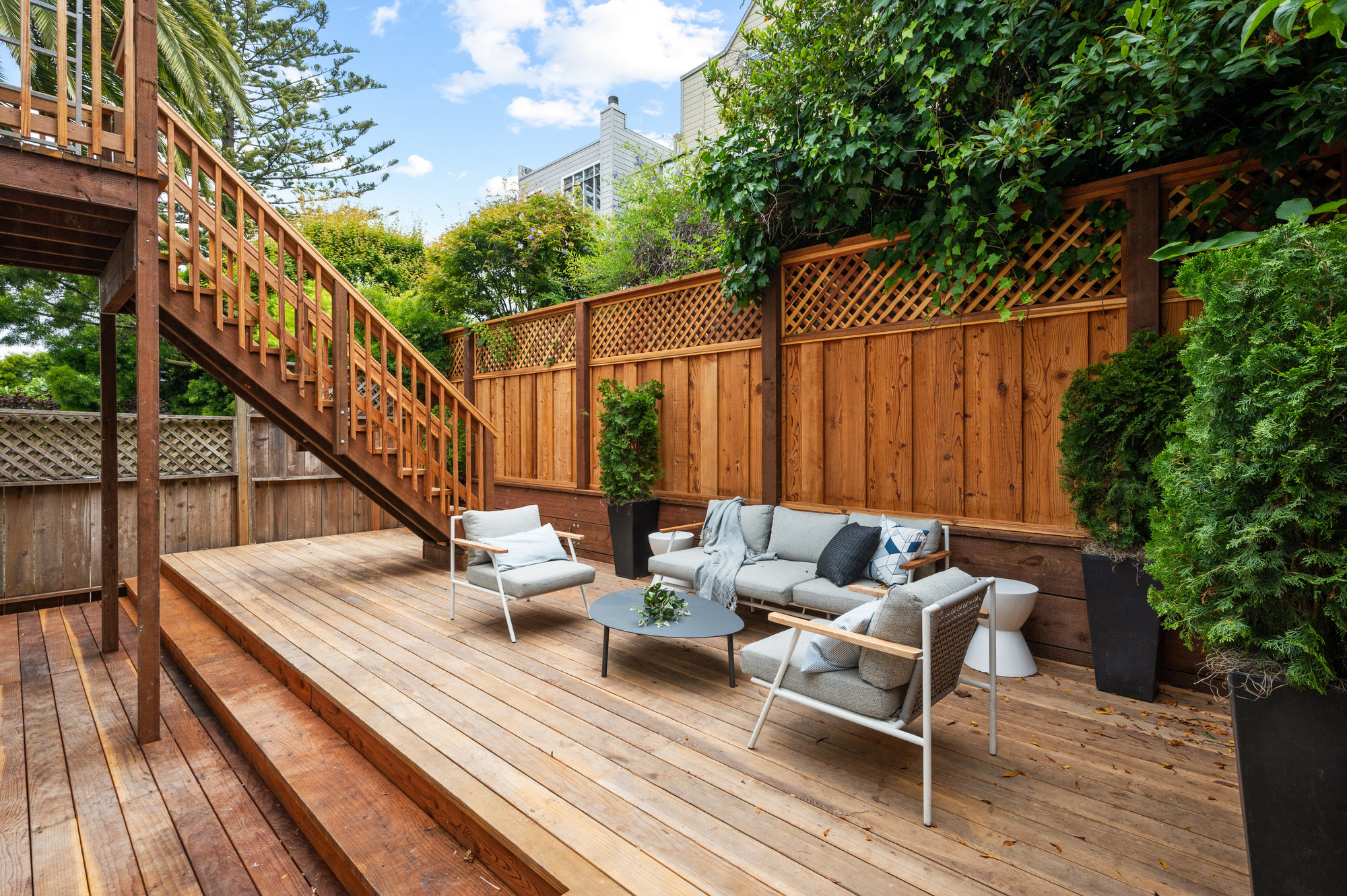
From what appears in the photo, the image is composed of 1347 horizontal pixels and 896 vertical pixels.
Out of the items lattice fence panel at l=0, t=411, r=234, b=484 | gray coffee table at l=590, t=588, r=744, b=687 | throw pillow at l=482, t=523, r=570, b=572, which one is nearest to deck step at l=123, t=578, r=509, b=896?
gray coffee table at l=590, t=588, r=744, b=687

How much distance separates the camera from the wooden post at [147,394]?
2.73 m

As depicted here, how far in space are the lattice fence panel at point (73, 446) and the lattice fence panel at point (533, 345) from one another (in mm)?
2973

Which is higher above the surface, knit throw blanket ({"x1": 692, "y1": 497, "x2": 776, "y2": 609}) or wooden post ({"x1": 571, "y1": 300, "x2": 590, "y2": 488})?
wooden post ({"x1": 571, "y1": 300, "x2": 590, "y2": 488})

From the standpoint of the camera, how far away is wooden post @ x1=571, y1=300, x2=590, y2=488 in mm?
6086

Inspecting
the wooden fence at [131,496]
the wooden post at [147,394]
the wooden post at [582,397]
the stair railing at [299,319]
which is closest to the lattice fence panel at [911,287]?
the wooden post at [582,397]

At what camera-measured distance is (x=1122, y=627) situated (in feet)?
9.80

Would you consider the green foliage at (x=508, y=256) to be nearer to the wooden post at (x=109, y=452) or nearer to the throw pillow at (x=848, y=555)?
the wooden post at (x=109, y=452)

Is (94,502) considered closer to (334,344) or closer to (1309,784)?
(334,344)

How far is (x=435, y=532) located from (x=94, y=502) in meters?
2.82

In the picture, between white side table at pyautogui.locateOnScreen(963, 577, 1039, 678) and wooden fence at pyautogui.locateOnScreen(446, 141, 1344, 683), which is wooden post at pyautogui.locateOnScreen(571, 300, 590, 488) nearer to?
wooden fence at pyautogui.locateOnScreen(446, 141, 1344, 683)

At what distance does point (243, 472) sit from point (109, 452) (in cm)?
289

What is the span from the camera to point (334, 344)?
4.68 metres

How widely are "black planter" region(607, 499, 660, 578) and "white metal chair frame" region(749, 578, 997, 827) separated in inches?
110

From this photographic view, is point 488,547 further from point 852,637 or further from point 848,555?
point 852,637
